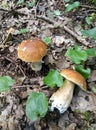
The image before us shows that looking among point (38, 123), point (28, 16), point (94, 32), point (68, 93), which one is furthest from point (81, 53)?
point (28, 16)

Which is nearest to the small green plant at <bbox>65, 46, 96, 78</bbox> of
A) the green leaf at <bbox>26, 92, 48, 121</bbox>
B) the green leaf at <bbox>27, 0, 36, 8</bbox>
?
the green leaf at <bbox>26, 92, 48, 121</bbox>

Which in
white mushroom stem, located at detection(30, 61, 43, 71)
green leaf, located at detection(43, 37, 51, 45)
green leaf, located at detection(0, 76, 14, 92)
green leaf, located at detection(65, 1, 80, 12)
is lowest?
white mushroom stem, located at detection(30, 61, 43, 71)

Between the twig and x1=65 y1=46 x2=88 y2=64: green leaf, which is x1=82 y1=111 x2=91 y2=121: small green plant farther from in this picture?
the twig

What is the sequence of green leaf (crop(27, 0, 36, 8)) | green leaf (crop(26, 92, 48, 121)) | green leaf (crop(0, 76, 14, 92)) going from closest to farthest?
green leaf (crop(26, 92, 48, 121))
green leaf (crop(0, 76, 14, 92))
green leaf (crop(27, 0, 36, 8))

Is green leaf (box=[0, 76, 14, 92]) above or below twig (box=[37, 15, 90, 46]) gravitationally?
below

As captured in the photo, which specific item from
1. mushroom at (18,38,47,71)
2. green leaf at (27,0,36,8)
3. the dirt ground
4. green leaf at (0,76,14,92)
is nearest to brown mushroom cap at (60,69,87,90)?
the dirt ground

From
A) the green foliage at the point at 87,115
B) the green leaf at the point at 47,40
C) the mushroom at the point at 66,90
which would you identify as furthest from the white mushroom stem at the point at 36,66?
the green foliage at the point at 87,115

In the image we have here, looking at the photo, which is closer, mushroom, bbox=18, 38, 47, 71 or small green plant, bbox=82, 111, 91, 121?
small green plant, bbox=82, 111, 91, 121

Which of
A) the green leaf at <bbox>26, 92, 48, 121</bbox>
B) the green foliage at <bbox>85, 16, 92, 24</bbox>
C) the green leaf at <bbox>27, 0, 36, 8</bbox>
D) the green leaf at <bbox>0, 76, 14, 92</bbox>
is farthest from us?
the green leaf at <bbox>27, 0, 36, 8</bbox>
